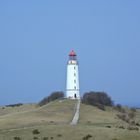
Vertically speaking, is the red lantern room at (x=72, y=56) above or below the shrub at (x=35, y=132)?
above

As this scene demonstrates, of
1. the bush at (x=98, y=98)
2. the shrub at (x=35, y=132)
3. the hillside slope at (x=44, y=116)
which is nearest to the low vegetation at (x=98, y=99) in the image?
the bush at (x=98, y=98)

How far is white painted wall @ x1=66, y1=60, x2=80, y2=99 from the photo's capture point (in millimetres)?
121250

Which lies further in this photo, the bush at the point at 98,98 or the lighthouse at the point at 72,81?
the lighthouse at the point at 72,81

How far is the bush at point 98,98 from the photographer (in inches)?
4646

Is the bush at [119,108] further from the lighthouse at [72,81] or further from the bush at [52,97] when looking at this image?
the bush at [52,97]

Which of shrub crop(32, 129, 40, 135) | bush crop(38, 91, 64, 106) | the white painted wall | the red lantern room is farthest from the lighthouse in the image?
shrub crop(32, 129, 40, 135)

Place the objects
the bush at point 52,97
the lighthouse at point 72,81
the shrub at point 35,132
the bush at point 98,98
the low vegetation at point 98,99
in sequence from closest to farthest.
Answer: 1. the shrub at point 35,132
2. the low vegetation at point 98,99
3. the bush at point 98,98
4. the lighthouse at point 72,81
5. the bush at point 52,97

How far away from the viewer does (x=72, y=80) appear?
399ft

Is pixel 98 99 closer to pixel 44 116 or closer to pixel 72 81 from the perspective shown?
pixel 72 81

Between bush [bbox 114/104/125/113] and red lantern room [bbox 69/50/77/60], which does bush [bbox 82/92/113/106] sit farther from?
red lantern room [bbox 69/50/77/60]

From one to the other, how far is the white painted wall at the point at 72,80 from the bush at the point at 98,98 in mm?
2757

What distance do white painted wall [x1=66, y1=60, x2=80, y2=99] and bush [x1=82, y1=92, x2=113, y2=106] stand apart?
2.76m

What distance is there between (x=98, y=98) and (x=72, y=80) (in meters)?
7.81

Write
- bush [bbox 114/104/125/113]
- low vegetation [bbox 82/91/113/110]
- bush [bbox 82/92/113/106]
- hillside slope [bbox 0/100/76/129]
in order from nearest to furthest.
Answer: hillside slope [bbox 0/100/76/129] < low vegetation [bbox 82/91/113/110] < bush [bbox 82/92/113/106] < bush [bbox 114/104/125/113]
